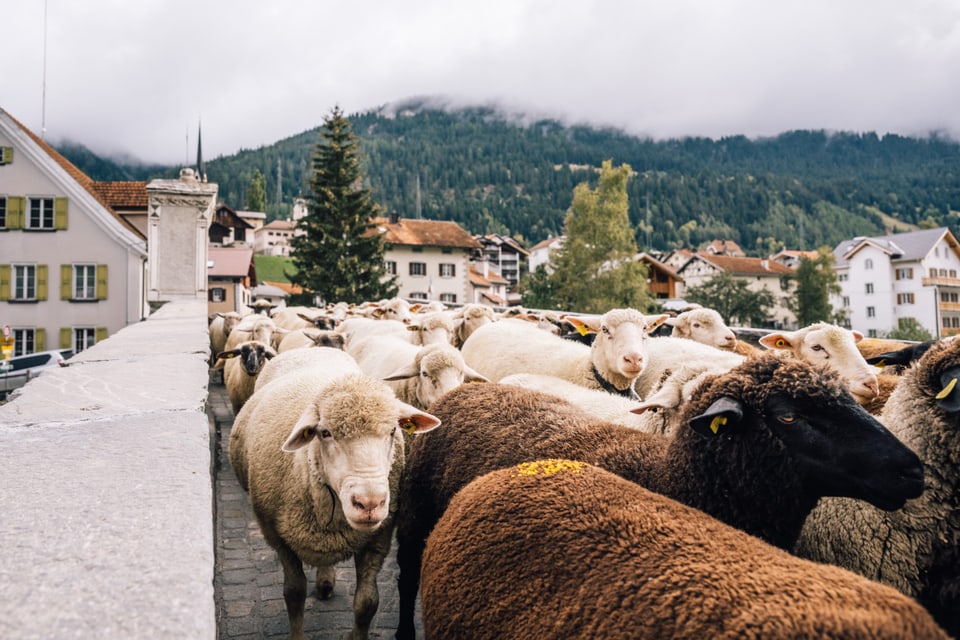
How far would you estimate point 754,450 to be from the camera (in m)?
2.42

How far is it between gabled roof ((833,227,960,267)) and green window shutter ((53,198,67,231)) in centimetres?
8525

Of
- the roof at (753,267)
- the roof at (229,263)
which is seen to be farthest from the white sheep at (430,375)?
the roof at (753,267)

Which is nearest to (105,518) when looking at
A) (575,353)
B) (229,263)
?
(575,353)

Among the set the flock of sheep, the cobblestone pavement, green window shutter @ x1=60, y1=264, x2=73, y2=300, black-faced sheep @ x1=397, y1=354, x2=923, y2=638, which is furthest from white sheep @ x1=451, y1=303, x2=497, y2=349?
green window shutter @ x1=60, y1=264, x2=73, y2=300

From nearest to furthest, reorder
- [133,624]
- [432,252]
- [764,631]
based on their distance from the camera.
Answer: [133,624] < [764,631] < [432,252]

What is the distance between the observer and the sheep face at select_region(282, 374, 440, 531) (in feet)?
9.71

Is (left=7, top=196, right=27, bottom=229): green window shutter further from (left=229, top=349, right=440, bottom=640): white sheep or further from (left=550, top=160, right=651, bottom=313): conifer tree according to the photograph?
(left=550, top=160, right=651, bottom=313): conifer tree

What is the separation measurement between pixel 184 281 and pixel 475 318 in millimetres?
7833

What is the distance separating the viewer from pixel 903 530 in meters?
2.52

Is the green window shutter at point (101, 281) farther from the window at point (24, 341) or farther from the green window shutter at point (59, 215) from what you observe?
the window at point (24, 341)

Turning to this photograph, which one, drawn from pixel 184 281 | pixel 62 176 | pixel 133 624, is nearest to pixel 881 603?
pixel 133 624

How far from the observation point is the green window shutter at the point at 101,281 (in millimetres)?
24938

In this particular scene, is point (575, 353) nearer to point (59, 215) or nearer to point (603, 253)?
point (59, 215)

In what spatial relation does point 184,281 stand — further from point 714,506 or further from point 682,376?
point 714,506
